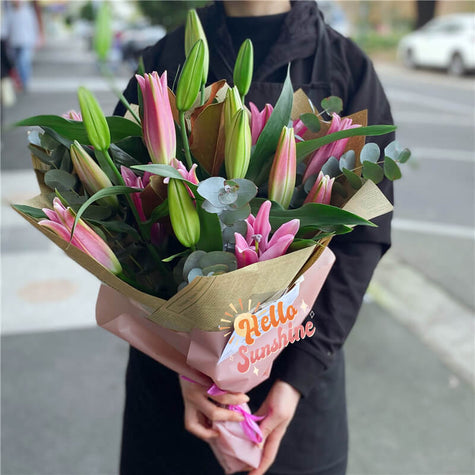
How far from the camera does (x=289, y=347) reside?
1.33 m

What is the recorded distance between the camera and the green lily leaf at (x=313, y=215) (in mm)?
918

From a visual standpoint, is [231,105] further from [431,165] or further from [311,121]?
[431,165]

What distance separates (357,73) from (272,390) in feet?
2.43

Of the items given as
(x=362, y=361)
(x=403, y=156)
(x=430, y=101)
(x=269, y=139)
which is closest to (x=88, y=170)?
(x=269, y=139)

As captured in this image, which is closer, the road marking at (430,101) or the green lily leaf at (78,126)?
the green lily leaf at (78,126)

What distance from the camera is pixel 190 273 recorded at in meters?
0.92

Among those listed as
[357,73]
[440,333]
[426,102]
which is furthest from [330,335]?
[426,102]

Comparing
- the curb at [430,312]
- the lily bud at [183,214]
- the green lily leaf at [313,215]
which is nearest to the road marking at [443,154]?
the curb at [430,312]

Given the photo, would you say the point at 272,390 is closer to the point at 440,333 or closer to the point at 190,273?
the point at 190,273

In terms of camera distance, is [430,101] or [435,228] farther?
[430,101]

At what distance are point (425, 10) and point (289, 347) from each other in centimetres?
2040

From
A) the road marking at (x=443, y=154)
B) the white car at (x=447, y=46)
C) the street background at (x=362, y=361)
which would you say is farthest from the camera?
the white car at (x=447, y=46)

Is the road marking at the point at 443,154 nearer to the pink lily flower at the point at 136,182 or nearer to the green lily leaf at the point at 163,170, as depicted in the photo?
the pink lily flower at the point at 136,182

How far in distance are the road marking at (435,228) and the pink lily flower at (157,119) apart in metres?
4.25
